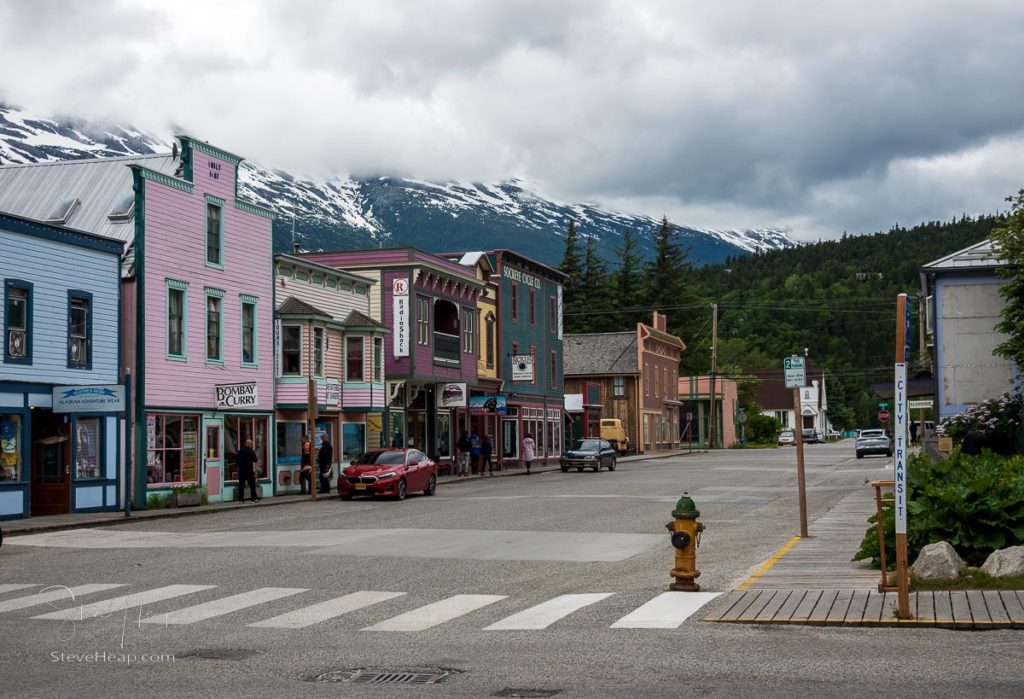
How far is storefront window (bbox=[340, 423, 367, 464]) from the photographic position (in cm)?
4347

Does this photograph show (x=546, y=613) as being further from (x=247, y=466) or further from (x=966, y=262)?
(x=966, y=262)

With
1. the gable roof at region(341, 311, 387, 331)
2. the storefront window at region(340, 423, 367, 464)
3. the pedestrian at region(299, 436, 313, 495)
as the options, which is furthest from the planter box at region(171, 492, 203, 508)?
the gable roof at region(341, 311, 387, 331)

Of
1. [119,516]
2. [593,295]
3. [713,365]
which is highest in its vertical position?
[593,295]

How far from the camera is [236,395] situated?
3544 cm

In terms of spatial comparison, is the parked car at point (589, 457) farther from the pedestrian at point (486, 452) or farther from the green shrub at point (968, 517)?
the green shrub at point (968, 517)

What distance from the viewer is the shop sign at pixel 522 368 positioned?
60.7 m

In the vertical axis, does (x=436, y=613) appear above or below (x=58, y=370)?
below

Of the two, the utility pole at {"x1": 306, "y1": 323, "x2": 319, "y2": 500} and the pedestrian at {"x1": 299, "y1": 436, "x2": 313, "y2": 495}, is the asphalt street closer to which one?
the utility pole at {"x1": 306, "y1": 323, "x2": 319, "y2": 500}

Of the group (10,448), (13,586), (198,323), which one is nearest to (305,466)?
(198,323)

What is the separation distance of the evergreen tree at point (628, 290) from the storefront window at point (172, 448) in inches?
3189

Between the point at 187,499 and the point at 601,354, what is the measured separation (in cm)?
5302

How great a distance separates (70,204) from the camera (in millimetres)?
36875

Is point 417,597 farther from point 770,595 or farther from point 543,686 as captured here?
point 543,686

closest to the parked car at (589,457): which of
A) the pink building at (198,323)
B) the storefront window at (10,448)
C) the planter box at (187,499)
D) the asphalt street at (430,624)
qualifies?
the pink building at (198,323)
